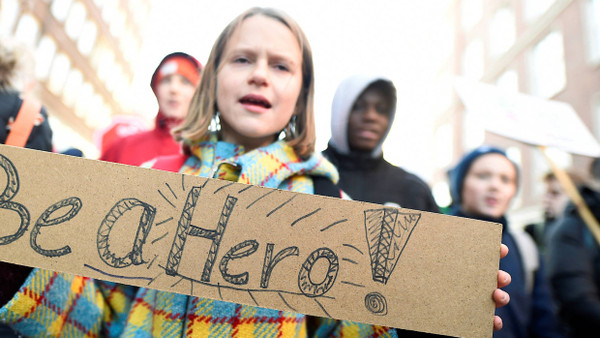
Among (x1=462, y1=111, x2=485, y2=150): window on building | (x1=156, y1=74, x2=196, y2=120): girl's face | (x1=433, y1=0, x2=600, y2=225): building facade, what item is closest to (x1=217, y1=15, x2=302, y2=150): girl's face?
(x1=156, y1=74, x2=196, y2=120): girl's face

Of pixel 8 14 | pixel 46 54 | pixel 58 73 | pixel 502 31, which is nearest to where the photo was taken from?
pixel 8 14

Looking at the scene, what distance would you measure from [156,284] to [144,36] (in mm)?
33409

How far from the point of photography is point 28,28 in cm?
1419

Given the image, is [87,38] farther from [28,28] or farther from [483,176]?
[483,176]

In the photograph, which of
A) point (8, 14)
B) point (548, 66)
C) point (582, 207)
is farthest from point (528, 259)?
point (8, 14)

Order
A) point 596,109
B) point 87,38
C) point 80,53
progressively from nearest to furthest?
1. point 596,109
2. point 80,53
3. point 87,38

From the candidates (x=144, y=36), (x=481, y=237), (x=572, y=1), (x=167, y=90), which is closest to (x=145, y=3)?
(x=144, y=36)

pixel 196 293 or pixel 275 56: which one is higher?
pixel 275 56

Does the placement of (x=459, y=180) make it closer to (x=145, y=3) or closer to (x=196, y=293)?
(x=196, y=293)

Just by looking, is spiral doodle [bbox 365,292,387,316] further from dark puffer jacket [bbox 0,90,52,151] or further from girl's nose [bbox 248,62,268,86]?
dark puffer jacket [bbox 0,90,52,151]

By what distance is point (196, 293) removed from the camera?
827 mm

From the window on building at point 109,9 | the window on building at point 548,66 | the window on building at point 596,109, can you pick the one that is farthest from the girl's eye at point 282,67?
the window on building at point 109,9

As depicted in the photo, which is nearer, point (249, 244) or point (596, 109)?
point (249, 244)

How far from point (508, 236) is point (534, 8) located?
1248cm
